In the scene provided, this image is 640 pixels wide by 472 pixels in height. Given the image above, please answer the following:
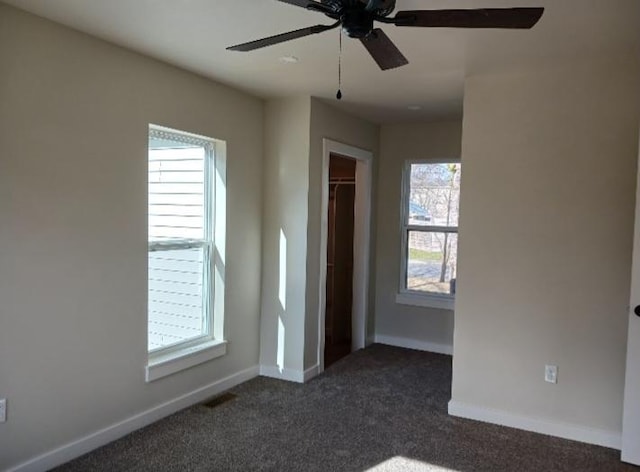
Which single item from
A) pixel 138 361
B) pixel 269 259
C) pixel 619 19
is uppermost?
pixel 619 19

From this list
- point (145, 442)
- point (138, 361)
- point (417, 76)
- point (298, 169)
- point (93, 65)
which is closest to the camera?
point (93, 65)

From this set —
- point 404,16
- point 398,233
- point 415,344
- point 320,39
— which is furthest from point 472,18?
point 415,344

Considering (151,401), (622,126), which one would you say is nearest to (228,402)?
(151,401)

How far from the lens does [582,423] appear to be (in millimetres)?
3182

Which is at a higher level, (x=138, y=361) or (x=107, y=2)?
(x=107, y=2)

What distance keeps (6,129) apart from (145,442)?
1972 millimetres

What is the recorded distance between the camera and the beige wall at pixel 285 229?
4148 millimetres

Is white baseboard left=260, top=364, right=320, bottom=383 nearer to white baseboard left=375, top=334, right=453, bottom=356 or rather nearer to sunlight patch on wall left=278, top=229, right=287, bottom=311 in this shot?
sunlight patch on wall left=278, top=229, right=287, bottom=311

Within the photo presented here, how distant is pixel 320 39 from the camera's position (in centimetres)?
276

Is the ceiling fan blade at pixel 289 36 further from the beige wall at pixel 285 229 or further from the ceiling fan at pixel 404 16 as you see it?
the beige wall at pixel 285 229

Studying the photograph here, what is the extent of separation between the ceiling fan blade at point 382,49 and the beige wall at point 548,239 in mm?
1617

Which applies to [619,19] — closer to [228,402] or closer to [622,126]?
[622,126]

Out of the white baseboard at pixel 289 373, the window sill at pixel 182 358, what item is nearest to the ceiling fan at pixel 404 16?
the window sill at pixel 182 358

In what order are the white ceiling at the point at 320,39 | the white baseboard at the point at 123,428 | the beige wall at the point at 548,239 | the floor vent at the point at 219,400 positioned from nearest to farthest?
the white ceiling at the point at 320,39 → the white baseboard at the point at 123,428 → the beige wall at the point at 548,239 → the floor vent at the point at 219,400
